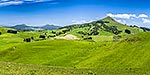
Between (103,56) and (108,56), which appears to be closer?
(108,56)

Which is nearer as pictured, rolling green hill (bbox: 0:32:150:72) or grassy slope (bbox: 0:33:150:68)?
rolling green hill (bbox: 0:32:150:72)

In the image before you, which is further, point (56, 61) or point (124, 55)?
point (56, 61)

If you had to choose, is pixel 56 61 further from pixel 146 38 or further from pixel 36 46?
pixel 36 46

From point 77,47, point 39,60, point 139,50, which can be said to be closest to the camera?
point 139,50

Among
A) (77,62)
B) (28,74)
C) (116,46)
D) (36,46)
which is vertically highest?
(28,74)

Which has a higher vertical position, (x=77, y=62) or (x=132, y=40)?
(x=132, y=40)

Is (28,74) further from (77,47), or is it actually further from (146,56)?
(77,47)

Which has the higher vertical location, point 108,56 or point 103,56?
point 108,56

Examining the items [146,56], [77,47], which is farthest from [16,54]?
[146,56]

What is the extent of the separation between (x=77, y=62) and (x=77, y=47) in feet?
187

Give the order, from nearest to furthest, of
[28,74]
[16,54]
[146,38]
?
1. [28,74]
2. [146,38]
3. [16,54]

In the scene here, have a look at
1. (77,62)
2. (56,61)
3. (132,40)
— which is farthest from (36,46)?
(132,40)

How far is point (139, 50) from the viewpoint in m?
100

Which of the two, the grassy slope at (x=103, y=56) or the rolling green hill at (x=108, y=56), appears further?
the grassy slope at (x=103, y=56)
